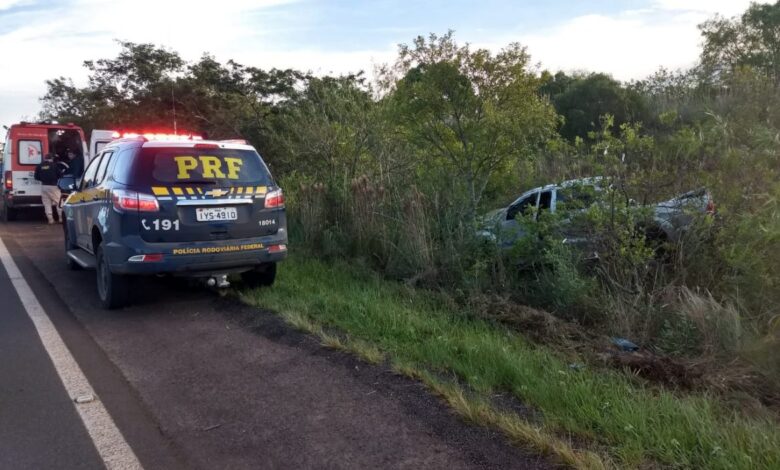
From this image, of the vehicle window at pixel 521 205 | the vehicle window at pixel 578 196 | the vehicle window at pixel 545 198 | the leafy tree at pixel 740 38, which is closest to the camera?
the vehicle window at pixel 578 196

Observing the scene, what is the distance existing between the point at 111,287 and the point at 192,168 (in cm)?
154

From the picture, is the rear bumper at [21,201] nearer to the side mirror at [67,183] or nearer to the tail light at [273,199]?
the side mirror at [67,183]

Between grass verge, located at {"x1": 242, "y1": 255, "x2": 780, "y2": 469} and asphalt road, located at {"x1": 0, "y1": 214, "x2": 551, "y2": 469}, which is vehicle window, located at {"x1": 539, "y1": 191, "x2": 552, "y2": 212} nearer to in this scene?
grass verge, located at {"x1": 242, "y1": 255, "x2": 780, "y2": 469}

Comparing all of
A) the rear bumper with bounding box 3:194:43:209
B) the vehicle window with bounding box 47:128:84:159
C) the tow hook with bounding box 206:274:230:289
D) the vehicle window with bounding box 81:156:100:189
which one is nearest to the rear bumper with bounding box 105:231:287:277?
the tow hook with bounding box 206:274:230:289

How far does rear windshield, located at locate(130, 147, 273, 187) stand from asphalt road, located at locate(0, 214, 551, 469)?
1.42m

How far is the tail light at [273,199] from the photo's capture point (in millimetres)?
7090

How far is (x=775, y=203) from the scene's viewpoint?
17.9 feet

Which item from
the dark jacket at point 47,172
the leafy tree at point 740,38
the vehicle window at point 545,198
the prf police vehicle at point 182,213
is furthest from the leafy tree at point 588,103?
the prf police vehicle at point 182,213

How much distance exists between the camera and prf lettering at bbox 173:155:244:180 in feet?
22.0

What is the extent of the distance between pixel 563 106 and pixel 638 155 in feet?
65.9

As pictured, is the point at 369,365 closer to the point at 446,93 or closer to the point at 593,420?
the point at 593,420

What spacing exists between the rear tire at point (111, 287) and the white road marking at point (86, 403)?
0.61 metres

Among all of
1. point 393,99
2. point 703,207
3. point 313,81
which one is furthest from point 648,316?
point 313,81

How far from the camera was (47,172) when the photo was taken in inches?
597
